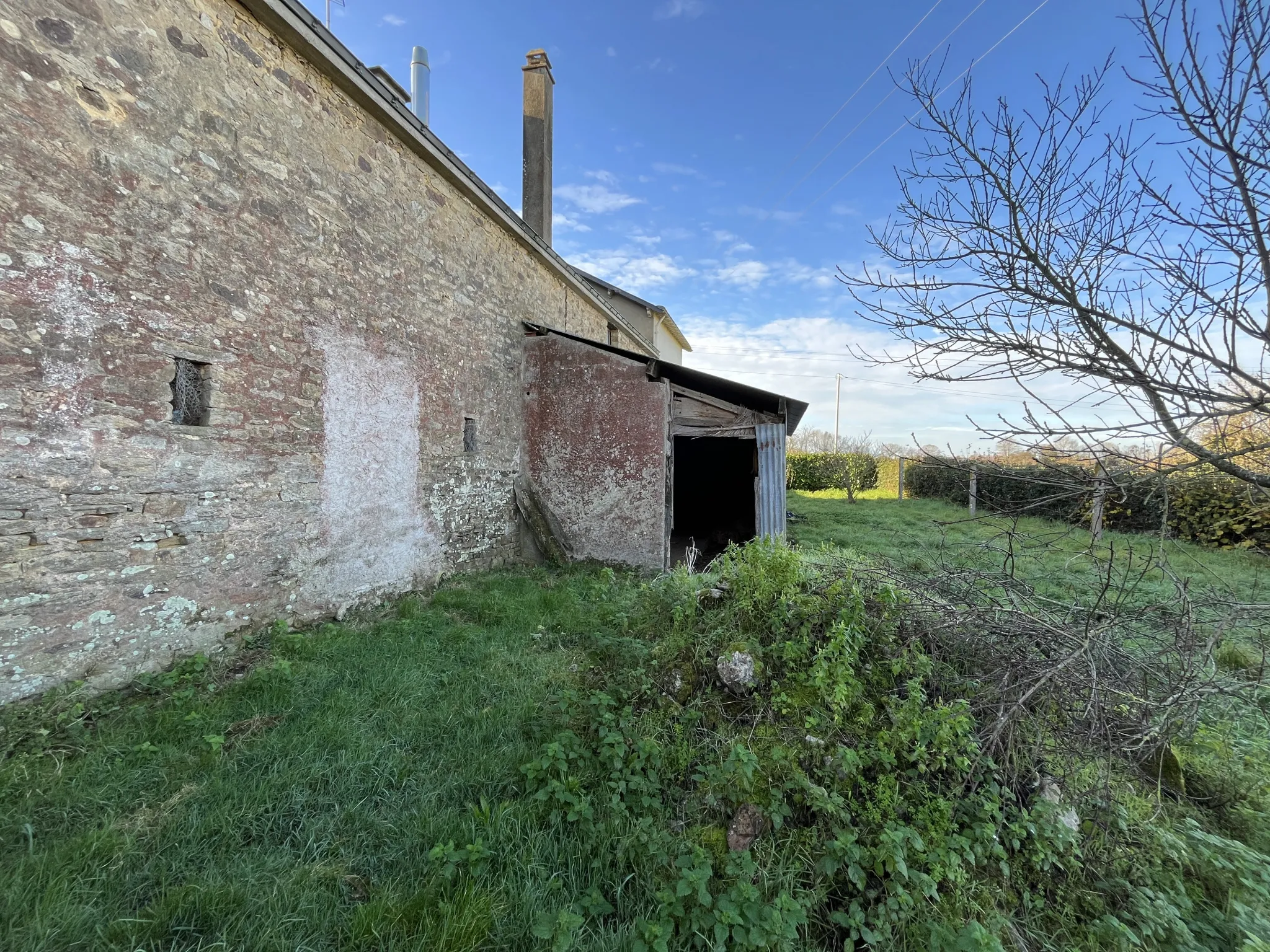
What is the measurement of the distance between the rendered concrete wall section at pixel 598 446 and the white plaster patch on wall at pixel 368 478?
7.84 feet

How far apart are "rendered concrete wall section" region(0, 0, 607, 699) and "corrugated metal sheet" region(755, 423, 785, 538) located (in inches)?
187

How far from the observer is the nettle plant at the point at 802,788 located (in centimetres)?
209

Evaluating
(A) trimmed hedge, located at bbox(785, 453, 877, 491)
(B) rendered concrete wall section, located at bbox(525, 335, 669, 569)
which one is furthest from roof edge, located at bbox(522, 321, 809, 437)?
(A) trimmed hedge, located at bbox(785, 453, 877, 491)

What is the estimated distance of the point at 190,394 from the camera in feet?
12.9

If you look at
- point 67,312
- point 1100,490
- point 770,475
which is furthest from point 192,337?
point 770,475

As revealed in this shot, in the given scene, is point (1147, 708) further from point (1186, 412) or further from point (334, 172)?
point (334, 172)

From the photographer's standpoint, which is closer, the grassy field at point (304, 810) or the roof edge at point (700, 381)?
the grassy field at point (304, 810)

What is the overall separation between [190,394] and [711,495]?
10.8 m

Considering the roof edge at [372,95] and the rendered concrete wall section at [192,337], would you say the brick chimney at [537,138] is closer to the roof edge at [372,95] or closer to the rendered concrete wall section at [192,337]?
the roof edge at [372,95]

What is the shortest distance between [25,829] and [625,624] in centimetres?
336

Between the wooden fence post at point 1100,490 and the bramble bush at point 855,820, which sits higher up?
the wooden fence post at point 1100,490

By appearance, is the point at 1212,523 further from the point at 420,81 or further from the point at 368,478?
the point at 420,81

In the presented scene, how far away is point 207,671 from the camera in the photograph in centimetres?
379

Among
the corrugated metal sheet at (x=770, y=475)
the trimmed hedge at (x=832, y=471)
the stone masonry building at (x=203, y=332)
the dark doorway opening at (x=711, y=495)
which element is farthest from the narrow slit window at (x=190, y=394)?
the trimmed hedge at (x=832, y=471)
